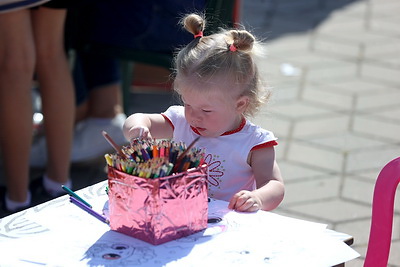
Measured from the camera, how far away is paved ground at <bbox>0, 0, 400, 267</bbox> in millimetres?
3207

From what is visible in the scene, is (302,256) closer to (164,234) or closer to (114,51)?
(164,234)

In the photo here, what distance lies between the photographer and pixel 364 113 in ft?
13.5

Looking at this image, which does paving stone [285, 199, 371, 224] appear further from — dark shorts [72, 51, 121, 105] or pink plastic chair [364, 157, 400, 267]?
pink plastic chair [364, 157, 400, 267]

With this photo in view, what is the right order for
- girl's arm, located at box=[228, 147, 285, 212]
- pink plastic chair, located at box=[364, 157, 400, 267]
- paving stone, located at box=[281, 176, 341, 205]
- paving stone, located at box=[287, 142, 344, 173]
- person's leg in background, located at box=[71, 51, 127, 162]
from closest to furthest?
pink plastic chair, located at box=[364, 157, 400, 267]
girl's arm, located at box=[228, 147, 285, 212]
paving stone, located at box=[281, 176, 341, 205]
paving stone, located at box=[287, 142, 344, 173]
person's leg in background, located at box=[71, 51, 127, 162]

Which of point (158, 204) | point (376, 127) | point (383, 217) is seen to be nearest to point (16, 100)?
point (158, 204)

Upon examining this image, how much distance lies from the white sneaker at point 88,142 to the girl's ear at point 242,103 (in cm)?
178

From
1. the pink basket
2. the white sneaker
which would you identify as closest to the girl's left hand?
the pink basket

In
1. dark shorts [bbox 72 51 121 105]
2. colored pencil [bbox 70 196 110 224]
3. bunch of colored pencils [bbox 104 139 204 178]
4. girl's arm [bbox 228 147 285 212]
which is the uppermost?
bunch of colored pencils [bbox 104 139 204 178]

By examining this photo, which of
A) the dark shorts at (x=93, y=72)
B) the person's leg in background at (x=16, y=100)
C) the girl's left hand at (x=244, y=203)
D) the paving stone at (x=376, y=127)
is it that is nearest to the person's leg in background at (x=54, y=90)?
the person's leg in background at (x=16, y=100)

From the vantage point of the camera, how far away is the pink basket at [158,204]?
148 cm

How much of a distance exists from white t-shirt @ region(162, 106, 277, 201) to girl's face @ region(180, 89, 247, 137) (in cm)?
5

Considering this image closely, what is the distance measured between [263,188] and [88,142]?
1.90m

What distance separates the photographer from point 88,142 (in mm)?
3621

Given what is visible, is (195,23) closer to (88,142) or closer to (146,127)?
(146,127)
